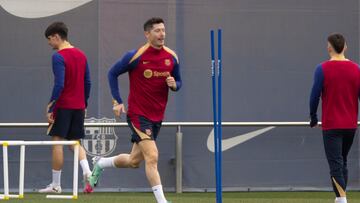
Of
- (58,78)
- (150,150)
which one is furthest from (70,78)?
(150,150)

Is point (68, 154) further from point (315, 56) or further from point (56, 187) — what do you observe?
point (315, 56)

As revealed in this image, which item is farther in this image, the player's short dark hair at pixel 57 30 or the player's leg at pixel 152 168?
the player's short dark hair at pixel 57 30

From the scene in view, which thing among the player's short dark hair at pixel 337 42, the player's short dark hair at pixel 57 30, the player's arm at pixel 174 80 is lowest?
the player's arm at pixel 174 80

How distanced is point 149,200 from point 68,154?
10.1 ft

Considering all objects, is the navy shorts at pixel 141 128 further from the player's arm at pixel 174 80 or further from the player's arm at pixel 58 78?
the player's arm at pixel 58 78

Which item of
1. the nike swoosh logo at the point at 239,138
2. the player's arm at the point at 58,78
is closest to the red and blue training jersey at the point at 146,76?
the player's arm at the point at 58,78

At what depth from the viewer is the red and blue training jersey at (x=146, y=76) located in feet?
30.4

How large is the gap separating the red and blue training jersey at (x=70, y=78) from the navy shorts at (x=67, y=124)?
0.21 ft

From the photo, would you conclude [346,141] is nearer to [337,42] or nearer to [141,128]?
[337,42]

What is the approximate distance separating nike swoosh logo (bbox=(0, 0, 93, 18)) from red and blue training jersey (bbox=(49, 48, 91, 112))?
2.07m

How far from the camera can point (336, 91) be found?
31.4ft

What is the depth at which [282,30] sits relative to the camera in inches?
532

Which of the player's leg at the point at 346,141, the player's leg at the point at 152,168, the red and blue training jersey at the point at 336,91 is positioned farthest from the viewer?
the player's leg at the point at 346,141

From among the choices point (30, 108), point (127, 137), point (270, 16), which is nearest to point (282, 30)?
point (270, 16)
